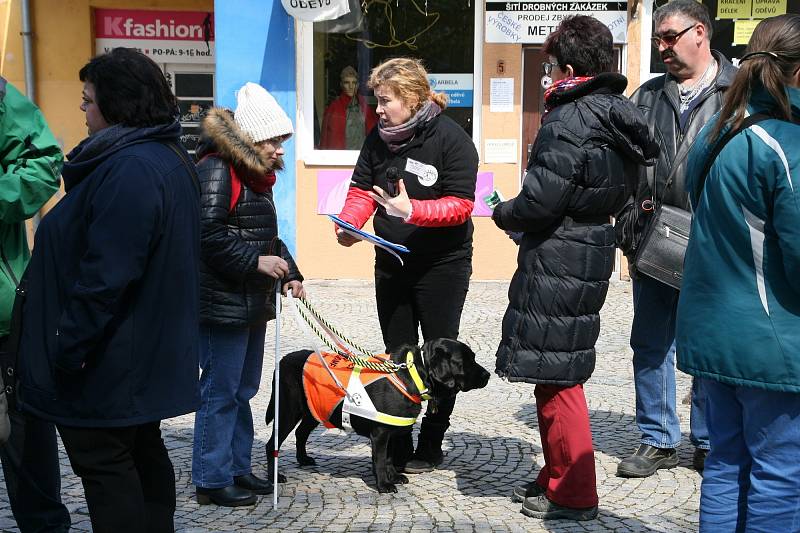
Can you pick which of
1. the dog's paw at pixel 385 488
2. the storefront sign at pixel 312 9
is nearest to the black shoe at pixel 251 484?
the dog's paw at pixel 385 488

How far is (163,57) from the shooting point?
41.2ft

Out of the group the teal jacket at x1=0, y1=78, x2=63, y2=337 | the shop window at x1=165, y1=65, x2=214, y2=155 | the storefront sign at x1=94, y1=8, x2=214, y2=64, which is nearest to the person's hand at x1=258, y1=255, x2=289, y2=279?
the teal jacket at x1=0, y1=78, x2=63, y2=337

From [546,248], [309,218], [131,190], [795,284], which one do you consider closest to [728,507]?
[795,284]

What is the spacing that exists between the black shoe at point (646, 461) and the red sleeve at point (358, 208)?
1.80 metres

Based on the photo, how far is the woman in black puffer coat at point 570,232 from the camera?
4172mm

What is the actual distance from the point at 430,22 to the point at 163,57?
3692 millimetres

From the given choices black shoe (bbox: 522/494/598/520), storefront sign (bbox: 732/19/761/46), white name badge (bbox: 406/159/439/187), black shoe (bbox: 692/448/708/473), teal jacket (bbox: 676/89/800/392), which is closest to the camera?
teal jacket (bbox: 676/89/800/392)

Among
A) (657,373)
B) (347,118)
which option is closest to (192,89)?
(347,118)

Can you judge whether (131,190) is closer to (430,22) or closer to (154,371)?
(154,371)

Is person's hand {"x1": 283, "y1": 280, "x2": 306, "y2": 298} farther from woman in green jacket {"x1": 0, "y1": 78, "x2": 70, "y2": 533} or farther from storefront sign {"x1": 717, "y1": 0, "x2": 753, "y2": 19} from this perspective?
storefront sign {"x1": 717, "y1": 0, "x2": 753, "y2": 19}

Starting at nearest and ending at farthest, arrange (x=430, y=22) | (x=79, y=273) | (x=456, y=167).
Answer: (x=79, y=273) → (x=456, y=167) → (x=430, y=22)

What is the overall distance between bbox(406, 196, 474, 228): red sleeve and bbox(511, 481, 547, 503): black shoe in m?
1.30

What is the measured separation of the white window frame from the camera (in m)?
10.9

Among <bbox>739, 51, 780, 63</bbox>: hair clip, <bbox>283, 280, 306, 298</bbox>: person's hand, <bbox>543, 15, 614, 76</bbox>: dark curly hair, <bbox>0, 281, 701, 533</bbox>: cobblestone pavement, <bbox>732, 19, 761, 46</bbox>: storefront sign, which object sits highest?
<bbox>732, 19, 761, 46</bbox>: storefront sign
